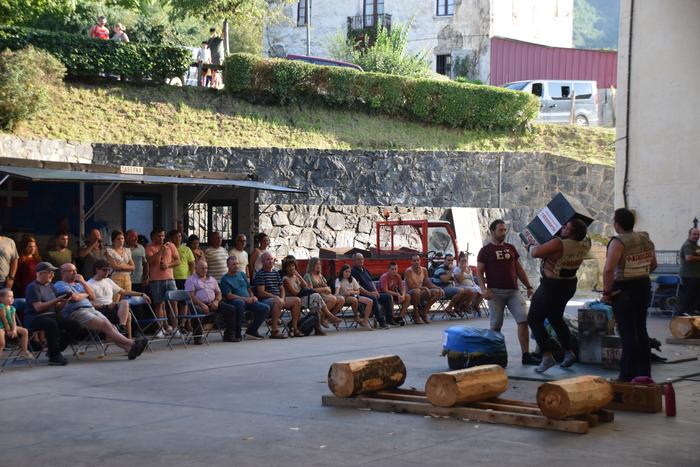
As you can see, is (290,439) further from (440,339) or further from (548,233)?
(440,339)

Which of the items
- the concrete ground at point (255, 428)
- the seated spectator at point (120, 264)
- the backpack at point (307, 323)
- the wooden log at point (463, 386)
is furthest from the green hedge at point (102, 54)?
the wooden log at point (463, 386)

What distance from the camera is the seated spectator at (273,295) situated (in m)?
16.2

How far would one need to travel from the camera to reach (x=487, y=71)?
44375mm

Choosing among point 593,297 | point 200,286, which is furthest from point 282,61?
point 200,286

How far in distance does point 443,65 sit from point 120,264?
32629 millimetres

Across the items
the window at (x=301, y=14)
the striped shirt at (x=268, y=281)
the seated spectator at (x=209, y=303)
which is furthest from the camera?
the window at (x=301, y=14)

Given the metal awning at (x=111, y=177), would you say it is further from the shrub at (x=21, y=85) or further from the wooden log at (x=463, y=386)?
the shrub at (x=21, y=85)

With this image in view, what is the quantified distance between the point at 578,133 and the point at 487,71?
9.44m

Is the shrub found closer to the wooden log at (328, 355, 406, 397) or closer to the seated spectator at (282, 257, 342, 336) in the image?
the seated spectator at (282, 257, 342, 336)

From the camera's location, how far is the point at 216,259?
56.9ft

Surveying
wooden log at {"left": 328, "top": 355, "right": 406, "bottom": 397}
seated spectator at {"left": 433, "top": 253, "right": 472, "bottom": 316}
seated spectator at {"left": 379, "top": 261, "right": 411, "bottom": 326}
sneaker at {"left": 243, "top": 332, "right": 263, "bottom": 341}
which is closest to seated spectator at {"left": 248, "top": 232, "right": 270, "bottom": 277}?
sneaker at {"left": 243, "top": 332, "right": 263, "bottom": 341}

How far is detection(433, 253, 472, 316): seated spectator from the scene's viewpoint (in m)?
20.3

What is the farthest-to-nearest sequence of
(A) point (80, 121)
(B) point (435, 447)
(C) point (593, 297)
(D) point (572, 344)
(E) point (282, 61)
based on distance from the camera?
(E) point (282, 61) < (A) point (80, 121) < (C) point (593, 297) < (D) point (572, 344) < (B) point (435, 447)

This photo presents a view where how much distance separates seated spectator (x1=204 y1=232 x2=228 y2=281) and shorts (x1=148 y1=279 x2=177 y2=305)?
164 centimetres
